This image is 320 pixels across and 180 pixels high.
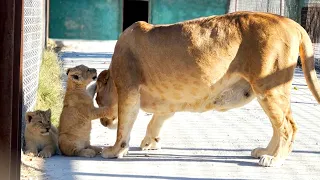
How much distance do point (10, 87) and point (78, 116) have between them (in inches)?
69.2

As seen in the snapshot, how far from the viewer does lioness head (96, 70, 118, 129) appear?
759 centimetres

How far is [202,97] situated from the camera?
7227 mm

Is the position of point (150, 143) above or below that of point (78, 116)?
below

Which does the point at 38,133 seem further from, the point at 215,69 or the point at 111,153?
the point at 215,69

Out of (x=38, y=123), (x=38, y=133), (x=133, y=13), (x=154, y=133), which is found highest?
(x=38, y=123)

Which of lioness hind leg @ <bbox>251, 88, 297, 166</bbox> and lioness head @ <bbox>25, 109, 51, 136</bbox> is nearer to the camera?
lioness hind leg @ <bbox>251, 88, 297, 166</bbox>

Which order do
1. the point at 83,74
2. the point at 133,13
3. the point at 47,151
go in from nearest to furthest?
1. the point at 47,151
2. the point at 83,74
3. the point at 133,13

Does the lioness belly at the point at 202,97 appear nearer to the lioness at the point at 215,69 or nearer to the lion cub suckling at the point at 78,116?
the lioness at the point at 215,69

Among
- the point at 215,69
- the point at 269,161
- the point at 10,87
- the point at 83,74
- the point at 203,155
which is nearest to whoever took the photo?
the point at 10,87

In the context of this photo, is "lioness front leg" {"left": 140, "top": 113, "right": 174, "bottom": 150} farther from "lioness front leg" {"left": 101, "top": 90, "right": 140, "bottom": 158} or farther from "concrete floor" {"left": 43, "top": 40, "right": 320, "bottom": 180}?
"lioness front leg" {"left": 101, "top": 90, "right": 140, "bottom": 158}

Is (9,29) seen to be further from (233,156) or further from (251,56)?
(233,156)

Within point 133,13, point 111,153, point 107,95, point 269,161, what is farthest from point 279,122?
point 133,13

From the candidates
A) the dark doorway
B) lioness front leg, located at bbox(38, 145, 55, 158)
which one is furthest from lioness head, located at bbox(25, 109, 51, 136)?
the dark doorway

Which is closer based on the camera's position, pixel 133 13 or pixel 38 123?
pixel 38 123
